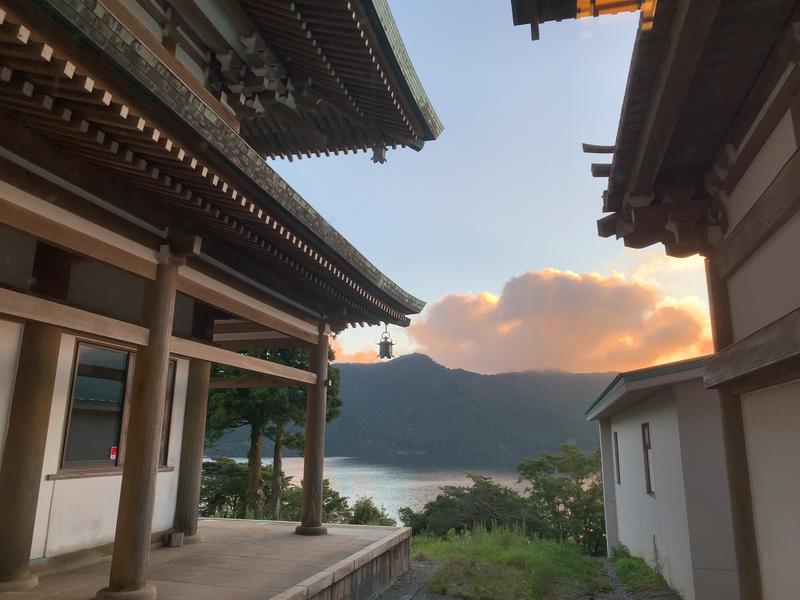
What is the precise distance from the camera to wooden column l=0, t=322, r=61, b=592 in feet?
16.2

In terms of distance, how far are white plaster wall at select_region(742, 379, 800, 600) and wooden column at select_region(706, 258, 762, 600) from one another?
5 cm

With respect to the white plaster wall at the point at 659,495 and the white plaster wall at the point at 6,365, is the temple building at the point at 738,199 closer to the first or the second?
the white plaster wall at the point at 659,495

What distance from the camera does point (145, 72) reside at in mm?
3209

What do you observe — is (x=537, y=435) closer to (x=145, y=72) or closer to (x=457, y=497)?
(x=457, y=497)

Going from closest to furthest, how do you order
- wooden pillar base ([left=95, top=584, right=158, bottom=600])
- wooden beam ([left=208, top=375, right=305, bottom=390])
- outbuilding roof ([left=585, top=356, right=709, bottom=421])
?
wooden pillar base ([left=95, top=584, right=158, bottom=600]), outbuilding roof ([left=585, top=356, right=709, bottom=421]), wooden beam ([left=208, top=375, right=305, bottom=390])

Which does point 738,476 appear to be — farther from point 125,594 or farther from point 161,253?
point 161,253

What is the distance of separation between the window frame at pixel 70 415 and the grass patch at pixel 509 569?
468cm

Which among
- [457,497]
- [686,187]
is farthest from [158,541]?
[457,497]

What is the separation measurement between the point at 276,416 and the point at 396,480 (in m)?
55.2

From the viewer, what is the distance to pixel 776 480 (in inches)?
139

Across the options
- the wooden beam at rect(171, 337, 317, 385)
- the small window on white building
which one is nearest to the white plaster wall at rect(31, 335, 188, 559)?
the wooden beam at rect(171, 337, 317, 385)

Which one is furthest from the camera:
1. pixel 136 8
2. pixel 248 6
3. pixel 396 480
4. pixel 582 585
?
pixel 396 480

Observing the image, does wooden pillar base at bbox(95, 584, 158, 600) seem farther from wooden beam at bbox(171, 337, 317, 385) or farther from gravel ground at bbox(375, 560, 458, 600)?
gravel ground at bbox(375, 560, 458, 600)

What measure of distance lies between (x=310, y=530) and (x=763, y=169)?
724cm
